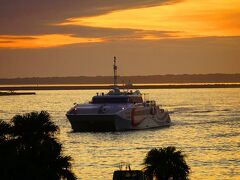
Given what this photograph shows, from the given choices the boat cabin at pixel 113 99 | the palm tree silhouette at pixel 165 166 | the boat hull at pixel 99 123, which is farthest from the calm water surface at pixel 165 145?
the palm tree silhouette at pixel 165 166

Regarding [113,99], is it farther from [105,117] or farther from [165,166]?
[165,166]

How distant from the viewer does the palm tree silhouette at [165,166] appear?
47.0 m

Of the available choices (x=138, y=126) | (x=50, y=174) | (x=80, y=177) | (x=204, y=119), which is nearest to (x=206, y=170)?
(x=80, y=177)

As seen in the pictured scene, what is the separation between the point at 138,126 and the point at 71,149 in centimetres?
3376

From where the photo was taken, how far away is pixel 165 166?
47125 mm

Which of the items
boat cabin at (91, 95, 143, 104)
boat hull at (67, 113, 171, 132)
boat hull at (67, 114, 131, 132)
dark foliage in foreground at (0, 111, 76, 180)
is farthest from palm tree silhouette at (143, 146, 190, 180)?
boat cabin at (91, 95, 143, 104)

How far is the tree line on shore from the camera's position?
136 ft

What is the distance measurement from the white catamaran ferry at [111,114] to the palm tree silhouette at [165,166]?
7506cm

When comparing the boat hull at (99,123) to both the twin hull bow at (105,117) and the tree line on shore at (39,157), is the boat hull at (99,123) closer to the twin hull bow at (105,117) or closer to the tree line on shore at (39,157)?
the twin hull bow at (105,117)

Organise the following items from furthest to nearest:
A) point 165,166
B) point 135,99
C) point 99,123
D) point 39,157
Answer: point 135,99
point 99,123
point 165,166
point 39,157

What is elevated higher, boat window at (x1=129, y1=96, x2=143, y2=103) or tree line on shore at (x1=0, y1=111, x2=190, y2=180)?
boat window at (x1=129, y1=96, x2=143, y2=103)

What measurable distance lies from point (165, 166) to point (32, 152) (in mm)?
7411

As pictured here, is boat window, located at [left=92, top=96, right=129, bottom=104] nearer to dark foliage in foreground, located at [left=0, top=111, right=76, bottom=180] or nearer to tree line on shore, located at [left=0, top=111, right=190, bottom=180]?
A: tree line on shore, located at [left=0, top=111, right=190, bottom=180]

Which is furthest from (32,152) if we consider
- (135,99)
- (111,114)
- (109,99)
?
(135,99)
